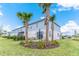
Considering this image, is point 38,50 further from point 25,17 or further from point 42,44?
point 25,17

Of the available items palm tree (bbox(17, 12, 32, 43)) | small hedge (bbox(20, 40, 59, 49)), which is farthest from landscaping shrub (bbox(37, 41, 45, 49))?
palm tree (bbox(17, 12, 32, 43))

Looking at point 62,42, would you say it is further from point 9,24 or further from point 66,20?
point 9,24

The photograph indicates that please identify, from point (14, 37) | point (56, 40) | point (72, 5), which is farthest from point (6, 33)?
point (72, 5)

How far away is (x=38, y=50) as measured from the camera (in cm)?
175

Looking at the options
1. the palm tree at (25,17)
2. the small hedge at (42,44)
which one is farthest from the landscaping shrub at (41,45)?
the palm tree at (25,17)

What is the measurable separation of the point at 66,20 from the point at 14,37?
442 millimetres

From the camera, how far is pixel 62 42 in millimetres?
1764

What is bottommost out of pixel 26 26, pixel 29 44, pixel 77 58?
pixel 77 58

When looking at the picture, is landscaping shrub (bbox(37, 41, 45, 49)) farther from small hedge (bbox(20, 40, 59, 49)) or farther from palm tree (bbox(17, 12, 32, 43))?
palm tree (bbox(17, 12, 32, 43))

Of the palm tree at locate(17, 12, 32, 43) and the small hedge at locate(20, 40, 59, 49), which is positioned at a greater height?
the palm tree at locate(17, 12, 32, 43)

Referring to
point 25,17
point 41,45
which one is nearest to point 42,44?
point 41,45

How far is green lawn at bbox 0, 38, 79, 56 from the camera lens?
174 centimetres

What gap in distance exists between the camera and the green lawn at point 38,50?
1.74m

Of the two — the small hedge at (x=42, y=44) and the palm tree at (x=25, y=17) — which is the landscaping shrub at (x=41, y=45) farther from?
the palm tree at (x=25, y=17)
